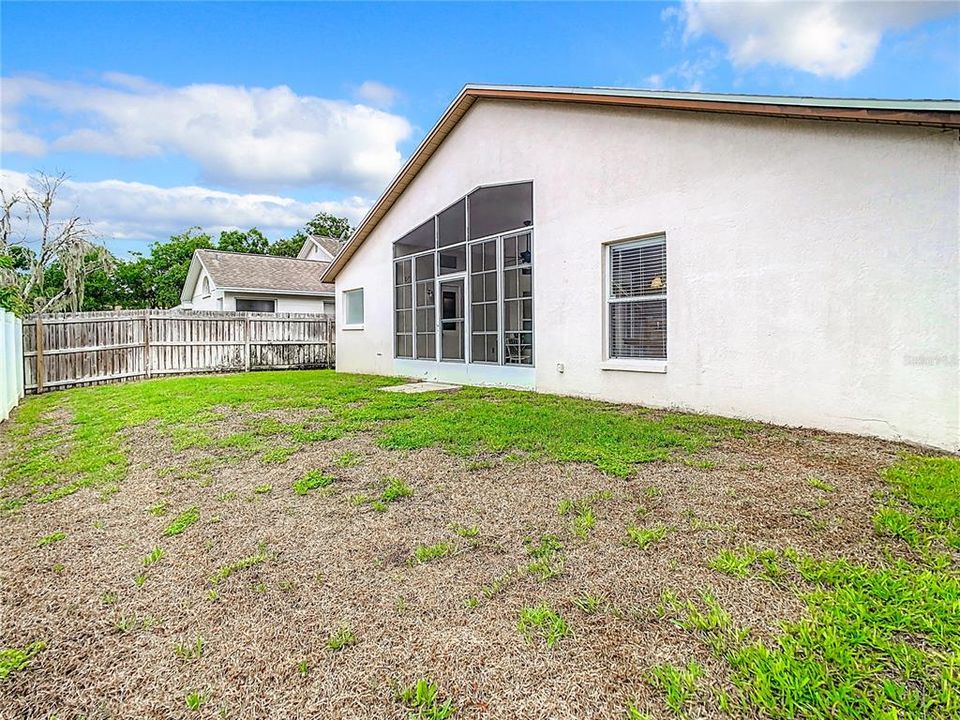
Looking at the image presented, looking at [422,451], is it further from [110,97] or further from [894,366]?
[110,97]

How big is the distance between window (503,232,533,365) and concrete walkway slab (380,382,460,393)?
1.29m

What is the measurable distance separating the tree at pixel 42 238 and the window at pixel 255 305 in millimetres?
7204

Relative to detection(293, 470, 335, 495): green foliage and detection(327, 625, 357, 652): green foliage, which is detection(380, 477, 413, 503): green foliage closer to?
detection(293, 470, 335, 495): green foliage

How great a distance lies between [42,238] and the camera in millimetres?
22250

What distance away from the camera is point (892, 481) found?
402cm

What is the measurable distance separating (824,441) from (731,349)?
5.37 ft

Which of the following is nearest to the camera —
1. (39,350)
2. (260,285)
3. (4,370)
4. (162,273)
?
(4,370)

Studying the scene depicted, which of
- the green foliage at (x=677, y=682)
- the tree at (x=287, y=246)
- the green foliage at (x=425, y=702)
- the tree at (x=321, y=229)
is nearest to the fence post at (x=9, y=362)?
the green foliage at (x=425, y=702)

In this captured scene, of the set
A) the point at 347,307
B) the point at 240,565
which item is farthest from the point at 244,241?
the point at 240,565

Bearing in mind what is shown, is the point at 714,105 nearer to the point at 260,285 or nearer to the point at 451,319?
the point at 451,319

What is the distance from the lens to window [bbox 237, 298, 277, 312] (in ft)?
69.0

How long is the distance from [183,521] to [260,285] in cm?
1863

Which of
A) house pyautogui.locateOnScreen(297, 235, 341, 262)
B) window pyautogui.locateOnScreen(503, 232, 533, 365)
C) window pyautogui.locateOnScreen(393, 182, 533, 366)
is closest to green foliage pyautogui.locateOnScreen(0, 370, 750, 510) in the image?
window pyautogui.locateOnScreen(503, 232, 533, 365)

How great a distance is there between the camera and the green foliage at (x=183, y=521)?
153 inches
